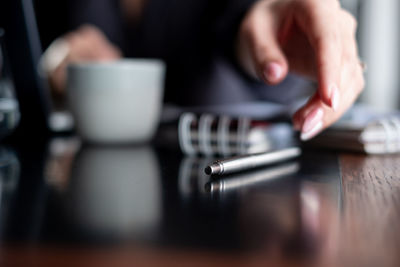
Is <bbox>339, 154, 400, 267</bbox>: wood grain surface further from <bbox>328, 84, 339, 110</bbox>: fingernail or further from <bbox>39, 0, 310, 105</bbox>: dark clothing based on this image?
<bbox>39, 0, 310, 105</bbox>: dark clothing

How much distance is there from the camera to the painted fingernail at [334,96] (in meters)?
0.36

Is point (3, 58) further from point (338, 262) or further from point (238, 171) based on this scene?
point (338, 262)

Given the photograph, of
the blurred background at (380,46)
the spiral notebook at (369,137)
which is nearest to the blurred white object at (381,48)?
the blurred background at (380,46)

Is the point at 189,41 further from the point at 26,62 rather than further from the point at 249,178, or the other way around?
the point at 249,178

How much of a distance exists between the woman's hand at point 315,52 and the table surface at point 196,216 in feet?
0.18

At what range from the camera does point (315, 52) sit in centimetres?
40

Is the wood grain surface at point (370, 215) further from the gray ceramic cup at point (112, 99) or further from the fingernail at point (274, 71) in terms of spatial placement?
the gray ceramic cup at point (112, 99)

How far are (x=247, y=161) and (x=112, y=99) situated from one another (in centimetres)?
26

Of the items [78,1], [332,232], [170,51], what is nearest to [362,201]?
[332,232]

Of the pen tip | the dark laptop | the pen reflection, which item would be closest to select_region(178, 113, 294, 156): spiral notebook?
the pen reflection

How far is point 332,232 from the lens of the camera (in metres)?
0.19

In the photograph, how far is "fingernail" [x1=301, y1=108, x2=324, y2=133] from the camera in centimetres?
37

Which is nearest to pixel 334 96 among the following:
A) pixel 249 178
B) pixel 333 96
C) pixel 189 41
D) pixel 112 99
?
pixel 333 96

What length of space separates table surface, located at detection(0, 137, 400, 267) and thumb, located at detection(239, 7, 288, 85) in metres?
0.09
